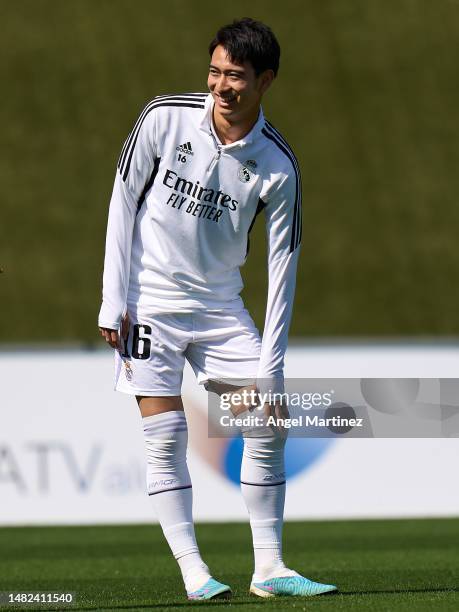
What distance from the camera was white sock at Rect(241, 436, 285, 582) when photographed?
5.43 metres

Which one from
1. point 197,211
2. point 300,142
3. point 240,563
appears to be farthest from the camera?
point 300,142

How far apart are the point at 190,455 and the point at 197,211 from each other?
589 cm

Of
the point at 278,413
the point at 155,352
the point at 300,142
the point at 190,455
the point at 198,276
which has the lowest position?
the point at 190,455

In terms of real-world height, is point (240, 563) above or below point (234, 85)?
below

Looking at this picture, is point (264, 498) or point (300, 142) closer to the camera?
point (264, 498)

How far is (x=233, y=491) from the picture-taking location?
36.1 ft

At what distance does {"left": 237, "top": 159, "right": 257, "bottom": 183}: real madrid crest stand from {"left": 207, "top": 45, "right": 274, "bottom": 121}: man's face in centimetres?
18

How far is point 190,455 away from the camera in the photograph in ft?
36.0

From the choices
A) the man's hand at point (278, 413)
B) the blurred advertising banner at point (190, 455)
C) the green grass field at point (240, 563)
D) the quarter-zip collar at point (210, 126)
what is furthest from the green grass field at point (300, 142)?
the quarter-zip collar at point (210, 126)

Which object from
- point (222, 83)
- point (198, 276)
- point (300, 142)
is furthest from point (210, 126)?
point (300, 142)

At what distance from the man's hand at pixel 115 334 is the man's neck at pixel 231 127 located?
0.82 m

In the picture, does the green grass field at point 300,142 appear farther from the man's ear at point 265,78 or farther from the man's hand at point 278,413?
the man's ear at point 265,78

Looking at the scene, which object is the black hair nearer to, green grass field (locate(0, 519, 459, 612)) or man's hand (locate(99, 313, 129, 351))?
man's hand (locate(99, 313, 129, 351))

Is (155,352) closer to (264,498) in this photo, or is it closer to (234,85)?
(264,498)
